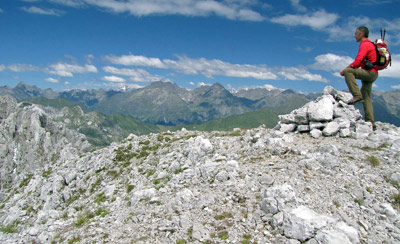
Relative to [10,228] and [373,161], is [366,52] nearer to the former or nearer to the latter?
[373,161]

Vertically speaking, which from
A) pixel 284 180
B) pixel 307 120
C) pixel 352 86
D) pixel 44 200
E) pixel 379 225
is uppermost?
pixel 352 86

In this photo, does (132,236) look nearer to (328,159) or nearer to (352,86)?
(328,159)

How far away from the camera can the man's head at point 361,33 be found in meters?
17.0

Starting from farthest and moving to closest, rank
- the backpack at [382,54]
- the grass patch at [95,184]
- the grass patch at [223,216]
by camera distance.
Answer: the grass patch at [95,184] → the backpack at [382,54] → the grass patch at [223,216]

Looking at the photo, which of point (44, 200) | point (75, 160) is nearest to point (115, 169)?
point (44, 200)

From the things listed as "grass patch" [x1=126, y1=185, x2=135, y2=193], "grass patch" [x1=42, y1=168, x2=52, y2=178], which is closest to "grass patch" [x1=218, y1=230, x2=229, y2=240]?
"grass patch" [x1=126, y1=185, x2=135, y2=193]

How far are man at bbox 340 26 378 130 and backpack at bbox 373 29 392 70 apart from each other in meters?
0.24

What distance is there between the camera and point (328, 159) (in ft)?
46.5

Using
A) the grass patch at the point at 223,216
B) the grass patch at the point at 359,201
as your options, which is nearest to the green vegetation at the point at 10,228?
the grass patch at the point at 223,216

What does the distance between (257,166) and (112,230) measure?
29.8 ft

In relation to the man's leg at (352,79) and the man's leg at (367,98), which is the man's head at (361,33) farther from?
the man's leg at (367,98)

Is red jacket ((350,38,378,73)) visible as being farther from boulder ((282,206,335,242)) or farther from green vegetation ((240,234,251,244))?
green vegetation ((240,234,251,244))

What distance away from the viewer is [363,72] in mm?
17562

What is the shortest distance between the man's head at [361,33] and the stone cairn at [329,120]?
5147 mm
